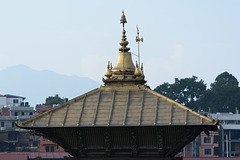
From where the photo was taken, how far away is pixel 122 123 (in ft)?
93.0

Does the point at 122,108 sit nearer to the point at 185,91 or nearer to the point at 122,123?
the point at 122,123

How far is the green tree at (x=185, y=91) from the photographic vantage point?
597ft

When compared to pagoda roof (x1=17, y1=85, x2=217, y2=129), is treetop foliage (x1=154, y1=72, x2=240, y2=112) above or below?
above

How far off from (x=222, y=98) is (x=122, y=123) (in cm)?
15782

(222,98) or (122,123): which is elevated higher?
(222,98)

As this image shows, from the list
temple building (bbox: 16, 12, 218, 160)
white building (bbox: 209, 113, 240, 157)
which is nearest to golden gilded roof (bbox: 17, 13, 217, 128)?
temple building (bbox: 16, 12, 218, 160)

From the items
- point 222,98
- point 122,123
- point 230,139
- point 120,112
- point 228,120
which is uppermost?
point 222,98

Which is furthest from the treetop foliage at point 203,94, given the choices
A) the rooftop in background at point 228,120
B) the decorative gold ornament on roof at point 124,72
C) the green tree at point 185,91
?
the decorative gold ornament on roof at point 124,72

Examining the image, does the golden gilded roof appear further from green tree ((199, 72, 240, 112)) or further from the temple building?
green tree ((199, 72, 240, 112))

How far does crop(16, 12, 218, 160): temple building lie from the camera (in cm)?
2828

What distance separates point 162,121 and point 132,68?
11.7 ft

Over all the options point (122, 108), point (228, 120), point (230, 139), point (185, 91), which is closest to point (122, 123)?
point (122, 108)

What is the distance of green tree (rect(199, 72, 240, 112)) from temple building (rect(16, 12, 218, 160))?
15411 cm

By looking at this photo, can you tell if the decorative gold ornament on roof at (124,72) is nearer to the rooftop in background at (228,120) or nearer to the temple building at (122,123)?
the temple building at (122,123)
